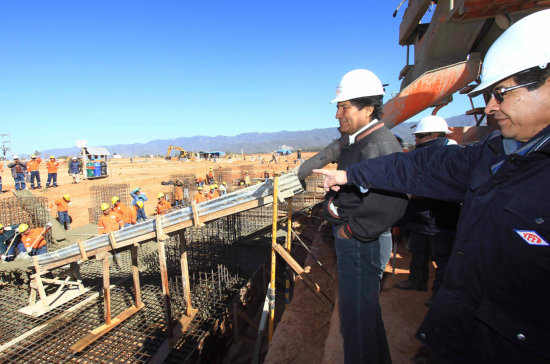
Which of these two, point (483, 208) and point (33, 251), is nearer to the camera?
point (483, 208)

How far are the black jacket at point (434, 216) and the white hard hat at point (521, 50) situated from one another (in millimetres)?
1820

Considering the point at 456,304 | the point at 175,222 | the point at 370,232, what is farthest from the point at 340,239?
the point at 175,222

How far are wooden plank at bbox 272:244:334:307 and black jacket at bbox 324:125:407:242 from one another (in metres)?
2.04

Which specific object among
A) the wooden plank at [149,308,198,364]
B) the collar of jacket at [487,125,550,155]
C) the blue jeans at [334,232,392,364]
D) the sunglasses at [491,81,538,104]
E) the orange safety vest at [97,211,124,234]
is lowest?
the wooden plank at [149,308,198,364]

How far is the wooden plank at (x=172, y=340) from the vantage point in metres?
5.19

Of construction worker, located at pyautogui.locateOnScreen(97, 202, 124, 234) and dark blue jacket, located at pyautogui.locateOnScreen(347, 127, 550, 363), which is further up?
dark blue jacket, located at pyautogui.locateOnScreen(347, 127, 550, 363)

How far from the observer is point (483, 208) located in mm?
1057

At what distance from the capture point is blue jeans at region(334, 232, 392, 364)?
6.15 feet

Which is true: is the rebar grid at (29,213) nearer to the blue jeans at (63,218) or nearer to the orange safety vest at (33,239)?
the blue jeans at (63,218)

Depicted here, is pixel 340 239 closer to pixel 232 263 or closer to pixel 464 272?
pixel 464 272

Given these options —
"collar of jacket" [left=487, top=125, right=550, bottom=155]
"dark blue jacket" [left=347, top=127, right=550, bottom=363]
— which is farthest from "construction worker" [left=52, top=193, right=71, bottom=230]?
"collar of jacket" [left=487, top=125, right=550, bottom=155]

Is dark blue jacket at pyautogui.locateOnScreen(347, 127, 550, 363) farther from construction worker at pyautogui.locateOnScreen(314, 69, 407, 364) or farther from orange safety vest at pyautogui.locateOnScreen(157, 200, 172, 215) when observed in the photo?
orange safety vest at pyautogui.locateOnScreen(157, 200, 172, 215)

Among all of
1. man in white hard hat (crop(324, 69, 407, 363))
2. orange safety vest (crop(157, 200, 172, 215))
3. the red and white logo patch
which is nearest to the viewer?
the red and white logo patch

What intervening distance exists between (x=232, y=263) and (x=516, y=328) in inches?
331
